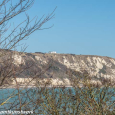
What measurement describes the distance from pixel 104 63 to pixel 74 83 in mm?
99255

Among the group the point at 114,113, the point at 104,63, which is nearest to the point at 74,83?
the point at 114,113

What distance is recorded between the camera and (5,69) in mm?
4293

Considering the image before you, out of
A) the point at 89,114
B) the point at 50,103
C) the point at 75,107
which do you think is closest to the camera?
the point at 89,114

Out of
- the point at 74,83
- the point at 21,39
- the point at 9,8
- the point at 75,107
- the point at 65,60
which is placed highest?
the point at 65,60

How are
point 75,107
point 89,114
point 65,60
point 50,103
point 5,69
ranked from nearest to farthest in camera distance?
1. point 5,69
2. point 89,114
3. point 50,103
4. point 75,107
5. point 65,60

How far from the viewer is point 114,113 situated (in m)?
5.67

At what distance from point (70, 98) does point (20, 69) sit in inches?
163

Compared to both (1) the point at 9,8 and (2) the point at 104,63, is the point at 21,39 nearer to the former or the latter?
(1) the point at 9,8

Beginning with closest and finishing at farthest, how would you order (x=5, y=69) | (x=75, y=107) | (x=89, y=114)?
1. (x=5, y=69)
2. (x=89, y=114)
3. (x=75, y=107)

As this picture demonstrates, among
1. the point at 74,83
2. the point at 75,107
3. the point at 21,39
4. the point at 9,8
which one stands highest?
the point at 9,8

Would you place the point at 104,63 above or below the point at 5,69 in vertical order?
above

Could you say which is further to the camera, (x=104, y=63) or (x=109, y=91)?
(x=104, y=63)

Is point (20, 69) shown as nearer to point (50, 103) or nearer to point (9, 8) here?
point (9, 8)

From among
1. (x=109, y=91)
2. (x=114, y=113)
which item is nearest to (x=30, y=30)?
(x=114, y=113)
